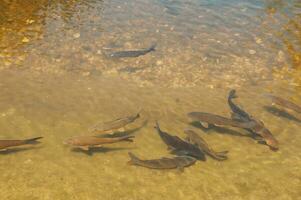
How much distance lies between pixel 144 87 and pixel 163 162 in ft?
11.2

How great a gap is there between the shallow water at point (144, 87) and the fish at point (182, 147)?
0.49 feet

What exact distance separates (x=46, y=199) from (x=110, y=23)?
27.8 ft

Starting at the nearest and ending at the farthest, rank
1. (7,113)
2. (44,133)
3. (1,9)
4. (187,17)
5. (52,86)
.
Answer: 1. (44,133)
2. (7,113)
3. (52,86)
4. (1,9)
5. (187,17)

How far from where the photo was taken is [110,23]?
1243cm

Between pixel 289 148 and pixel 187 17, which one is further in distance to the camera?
pixel 187 17

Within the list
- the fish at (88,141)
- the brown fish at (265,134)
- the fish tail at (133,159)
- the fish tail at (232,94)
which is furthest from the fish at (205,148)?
the fish tail at (232,94)

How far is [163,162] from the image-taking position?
5.94m

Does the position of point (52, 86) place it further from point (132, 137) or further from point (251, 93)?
point (251, 93)

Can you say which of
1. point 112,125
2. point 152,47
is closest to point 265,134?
point 112,125

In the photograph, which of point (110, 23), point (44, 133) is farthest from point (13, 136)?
point (110, 23)

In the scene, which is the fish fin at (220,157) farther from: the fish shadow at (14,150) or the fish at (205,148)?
the fish shadow at (14,150)

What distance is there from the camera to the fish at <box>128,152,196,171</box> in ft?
19.3

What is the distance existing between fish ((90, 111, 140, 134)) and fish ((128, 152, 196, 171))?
933mm

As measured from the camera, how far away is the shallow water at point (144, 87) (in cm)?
564
